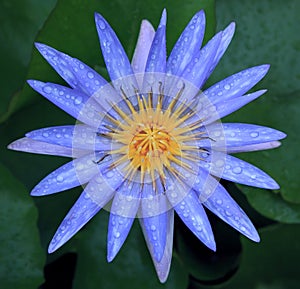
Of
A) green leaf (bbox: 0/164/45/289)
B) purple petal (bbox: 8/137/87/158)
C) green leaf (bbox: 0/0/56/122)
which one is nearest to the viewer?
purple petal (bbox: 8/137/87/158)

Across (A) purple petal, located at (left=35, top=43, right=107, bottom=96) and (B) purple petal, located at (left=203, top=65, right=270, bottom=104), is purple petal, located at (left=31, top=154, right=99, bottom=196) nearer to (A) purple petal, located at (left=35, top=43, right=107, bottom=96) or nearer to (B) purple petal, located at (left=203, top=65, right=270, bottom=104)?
(A) purple petal, located at (left=35, top=43, right=107, bottom=96)

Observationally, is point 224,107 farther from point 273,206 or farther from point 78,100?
point 273,206

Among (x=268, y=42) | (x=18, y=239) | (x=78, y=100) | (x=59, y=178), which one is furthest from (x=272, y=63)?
(x=18, y=239)

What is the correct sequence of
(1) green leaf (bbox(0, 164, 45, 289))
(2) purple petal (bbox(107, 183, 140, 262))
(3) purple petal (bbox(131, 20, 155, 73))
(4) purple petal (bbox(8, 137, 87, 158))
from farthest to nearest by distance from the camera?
(1) green leaf (bbox(0, 164, 45, 289))
(3) purple petal (bbox(131, 20, 155, 73))
(4) purple petal (bbox(8, 137, 87, 158))
(2) purple petal (bbox(107, 183, 140, 262))

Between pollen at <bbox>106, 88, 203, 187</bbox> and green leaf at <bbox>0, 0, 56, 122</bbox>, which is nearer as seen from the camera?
pollen at <bbox>106, 88, 203, 187</bbox>

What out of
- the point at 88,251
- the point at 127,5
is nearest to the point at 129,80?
the point at 127,5

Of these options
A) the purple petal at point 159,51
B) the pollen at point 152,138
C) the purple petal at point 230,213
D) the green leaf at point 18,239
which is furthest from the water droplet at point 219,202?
the green leaf at point 18,239

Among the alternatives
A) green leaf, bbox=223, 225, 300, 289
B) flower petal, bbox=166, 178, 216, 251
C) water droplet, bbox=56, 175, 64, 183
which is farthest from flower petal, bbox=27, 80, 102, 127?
green leaf, bbox=223, 225, 300, 289

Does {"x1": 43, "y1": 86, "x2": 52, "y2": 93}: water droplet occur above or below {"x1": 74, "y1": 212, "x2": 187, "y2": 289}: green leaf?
above
